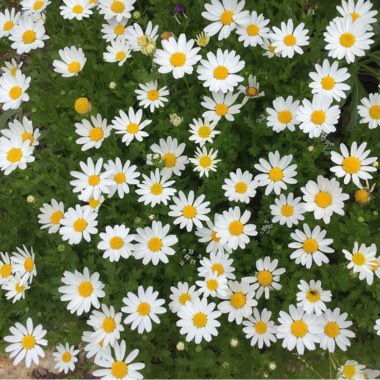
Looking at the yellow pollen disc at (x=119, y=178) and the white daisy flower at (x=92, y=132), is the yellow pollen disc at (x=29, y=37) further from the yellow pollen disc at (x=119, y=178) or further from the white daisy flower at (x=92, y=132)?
the yellow pollen disc at (x=119, y=178)

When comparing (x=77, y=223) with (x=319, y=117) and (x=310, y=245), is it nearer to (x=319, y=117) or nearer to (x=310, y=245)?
(x=310, y=245)

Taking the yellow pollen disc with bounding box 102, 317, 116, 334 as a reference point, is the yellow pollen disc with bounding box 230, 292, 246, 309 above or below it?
above

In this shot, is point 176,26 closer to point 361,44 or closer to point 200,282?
point 361,44

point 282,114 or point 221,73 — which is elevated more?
point 221,73

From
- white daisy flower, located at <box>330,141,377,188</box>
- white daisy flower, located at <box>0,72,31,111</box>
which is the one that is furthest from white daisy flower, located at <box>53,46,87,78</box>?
white daisy flower, located at <box>330,141,377,188</box>

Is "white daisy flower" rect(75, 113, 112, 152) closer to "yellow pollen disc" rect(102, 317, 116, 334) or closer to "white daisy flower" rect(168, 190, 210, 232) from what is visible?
"white daisy flower" rect(168, 190, 210, 232)

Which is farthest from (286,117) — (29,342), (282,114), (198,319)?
(29,342)

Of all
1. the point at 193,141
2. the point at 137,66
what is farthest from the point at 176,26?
the point at 193,141
